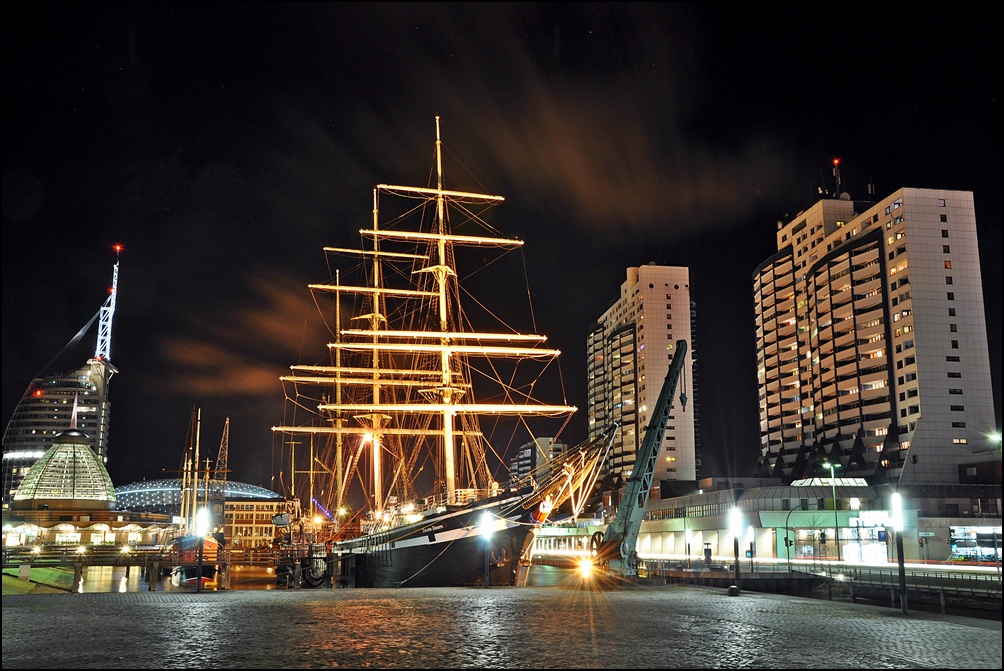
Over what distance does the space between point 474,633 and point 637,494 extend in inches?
1116

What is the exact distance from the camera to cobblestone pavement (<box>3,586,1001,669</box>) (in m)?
11.2

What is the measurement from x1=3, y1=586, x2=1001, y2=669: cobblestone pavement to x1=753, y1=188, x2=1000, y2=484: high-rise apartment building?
313 feet

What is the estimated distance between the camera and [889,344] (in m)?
114

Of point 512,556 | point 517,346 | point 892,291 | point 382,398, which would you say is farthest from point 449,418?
point 892,291

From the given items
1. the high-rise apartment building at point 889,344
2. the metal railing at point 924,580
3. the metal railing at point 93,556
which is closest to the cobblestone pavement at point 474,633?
the metal railing at point 924,580

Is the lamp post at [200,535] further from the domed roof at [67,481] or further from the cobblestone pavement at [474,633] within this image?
the domed roof at [67,481]

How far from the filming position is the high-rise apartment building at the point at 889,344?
4114 inches

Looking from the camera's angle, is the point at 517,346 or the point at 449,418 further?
the point at 517,346

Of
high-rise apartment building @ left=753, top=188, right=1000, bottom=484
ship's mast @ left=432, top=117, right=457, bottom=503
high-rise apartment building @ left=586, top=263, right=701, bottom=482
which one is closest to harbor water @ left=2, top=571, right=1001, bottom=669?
ship's mast @ left=432, top=117, right=457, bottom=503

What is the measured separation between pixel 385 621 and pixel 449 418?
103ft

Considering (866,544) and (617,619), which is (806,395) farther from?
(617,619)

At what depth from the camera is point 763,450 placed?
148625mm

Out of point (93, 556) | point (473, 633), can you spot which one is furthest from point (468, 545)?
point (93, 556)

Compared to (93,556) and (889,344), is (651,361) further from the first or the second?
(93,556)
